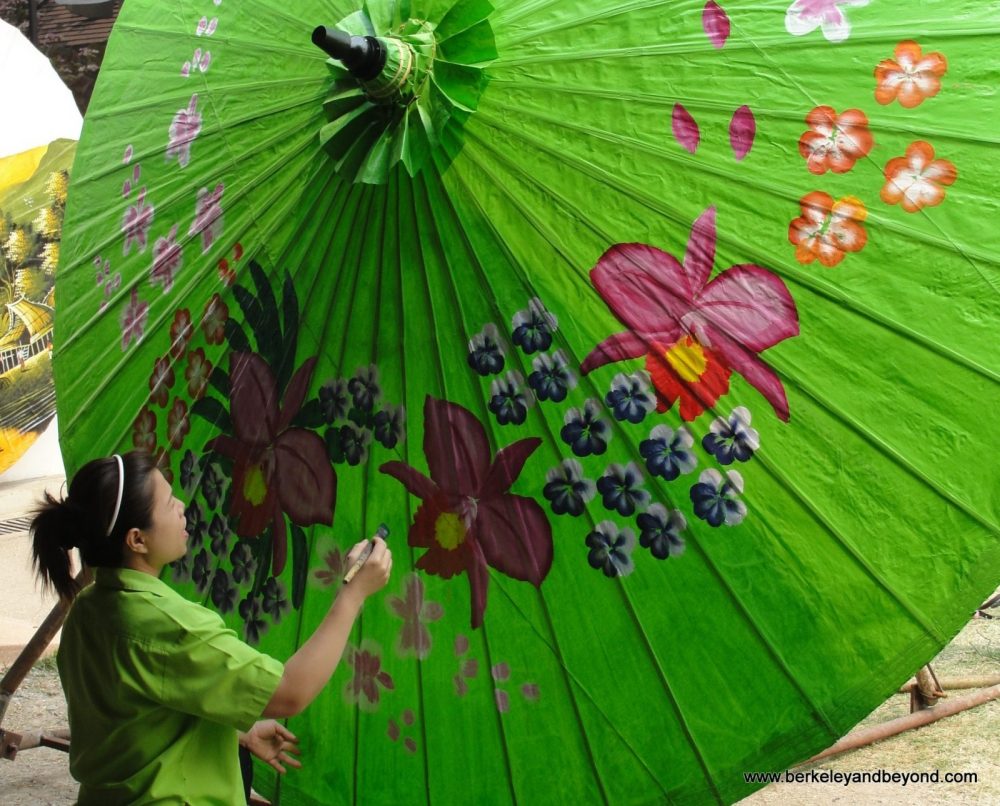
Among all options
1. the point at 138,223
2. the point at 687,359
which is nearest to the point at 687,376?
the point at 687,359

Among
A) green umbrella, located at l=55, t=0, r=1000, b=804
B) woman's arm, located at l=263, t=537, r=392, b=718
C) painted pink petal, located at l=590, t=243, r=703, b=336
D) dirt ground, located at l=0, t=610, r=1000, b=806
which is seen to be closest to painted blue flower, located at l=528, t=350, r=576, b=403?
green umbrella, located at l=55, t=0, r=1000, b=804

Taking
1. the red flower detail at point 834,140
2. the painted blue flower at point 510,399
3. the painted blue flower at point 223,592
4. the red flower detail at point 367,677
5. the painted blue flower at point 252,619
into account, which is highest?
the red flower detail at point 834,140

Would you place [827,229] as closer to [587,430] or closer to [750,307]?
[750,307]

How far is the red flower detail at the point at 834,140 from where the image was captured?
5.18 feet

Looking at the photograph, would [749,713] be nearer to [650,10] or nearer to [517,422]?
[517,422]

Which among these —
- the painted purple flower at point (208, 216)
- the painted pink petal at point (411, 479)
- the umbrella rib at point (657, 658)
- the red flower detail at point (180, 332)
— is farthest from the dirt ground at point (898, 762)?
the painted purple flower at point (208, 216)

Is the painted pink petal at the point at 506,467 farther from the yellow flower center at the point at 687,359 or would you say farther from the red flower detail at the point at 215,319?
the red flower detail at the point at 215,319

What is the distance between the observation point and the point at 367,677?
6.34ft

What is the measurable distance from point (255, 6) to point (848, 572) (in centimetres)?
135

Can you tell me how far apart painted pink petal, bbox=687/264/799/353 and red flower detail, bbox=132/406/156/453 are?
1.07m

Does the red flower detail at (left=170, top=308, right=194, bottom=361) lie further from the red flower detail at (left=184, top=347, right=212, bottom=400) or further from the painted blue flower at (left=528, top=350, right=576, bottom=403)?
the painted blue flower at (left=528, top=350, right=576, bottom=403)

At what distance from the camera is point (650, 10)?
5.40 ft

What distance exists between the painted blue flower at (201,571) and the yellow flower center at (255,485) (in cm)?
17

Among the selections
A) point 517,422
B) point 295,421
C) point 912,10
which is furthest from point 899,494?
point 295,421
